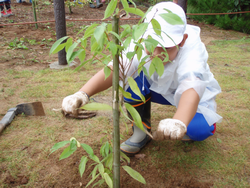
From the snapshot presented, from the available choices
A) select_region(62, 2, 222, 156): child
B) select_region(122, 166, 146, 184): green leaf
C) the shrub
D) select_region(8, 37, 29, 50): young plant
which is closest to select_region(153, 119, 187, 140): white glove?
select_region(62, 2, 222, 156): child

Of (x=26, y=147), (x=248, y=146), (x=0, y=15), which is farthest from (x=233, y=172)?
(x=0, y=15)

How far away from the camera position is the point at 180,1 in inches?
149

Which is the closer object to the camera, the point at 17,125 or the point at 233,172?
the point at 233,172

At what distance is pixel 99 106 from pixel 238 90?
255 centimetres

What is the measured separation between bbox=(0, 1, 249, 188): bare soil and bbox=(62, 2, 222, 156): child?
28 centimetres

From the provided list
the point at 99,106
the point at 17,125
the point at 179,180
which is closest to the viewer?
the point at 99,106

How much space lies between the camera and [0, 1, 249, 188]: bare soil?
4.45 ft

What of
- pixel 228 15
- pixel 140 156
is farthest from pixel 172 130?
pixel 228 15

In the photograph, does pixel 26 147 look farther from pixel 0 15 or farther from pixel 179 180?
pixel 0 15

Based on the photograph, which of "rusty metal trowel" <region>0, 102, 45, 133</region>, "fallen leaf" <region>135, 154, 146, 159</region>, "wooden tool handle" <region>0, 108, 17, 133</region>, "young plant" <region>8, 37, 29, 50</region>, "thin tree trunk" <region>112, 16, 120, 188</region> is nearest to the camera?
"thin tree trunk" <region>112, 16, 120, 188</region>

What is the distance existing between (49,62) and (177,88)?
2.88 metres

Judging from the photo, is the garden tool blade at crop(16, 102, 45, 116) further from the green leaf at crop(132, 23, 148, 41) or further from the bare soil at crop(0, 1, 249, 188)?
the green leaf at crop(132, 23, 148, 41)

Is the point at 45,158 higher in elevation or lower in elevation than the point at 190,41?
lower

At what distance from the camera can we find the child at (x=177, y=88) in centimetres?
111
